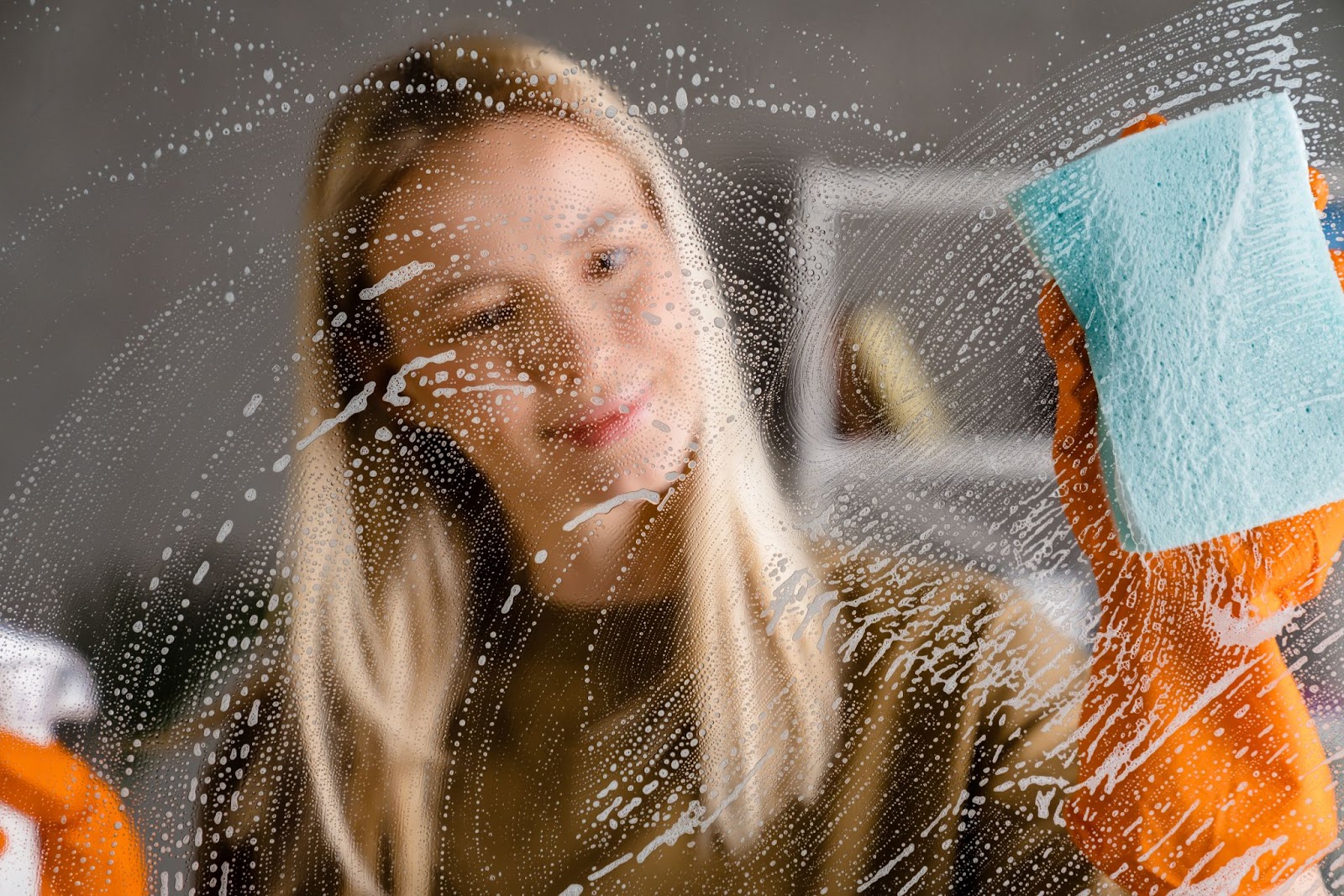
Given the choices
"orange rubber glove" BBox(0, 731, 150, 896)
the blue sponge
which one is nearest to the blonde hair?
"orange rubber glove" BBox(0, 731, 150, 896)

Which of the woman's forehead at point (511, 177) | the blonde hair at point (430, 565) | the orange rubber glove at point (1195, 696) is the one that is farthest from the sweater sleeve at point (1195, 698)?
the woman's forehead at point (511, 177)

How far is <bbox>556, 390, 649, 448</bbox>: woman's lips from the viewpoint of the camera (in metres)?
0.56

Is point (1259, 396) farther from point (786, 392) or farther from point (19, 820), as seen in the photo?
point (19, 820)

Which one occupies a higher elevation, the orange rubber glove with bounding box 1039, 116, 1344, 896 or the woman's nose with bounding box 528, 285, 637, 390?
the woman's nose with bounding box 528, 285, 637, 390

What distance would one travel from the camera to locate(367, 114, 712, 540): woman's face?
55 centimetres

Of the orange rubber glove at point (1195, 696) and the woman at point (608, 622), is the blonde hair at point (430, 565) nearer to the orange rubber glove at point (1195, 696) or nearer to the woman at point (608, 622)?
the woman at point (608, 622)

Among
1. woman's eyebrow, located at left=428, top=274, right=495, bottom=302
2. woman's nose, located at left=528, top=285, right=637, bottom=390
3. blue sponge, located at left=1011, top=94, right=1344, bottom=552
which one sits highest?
woman's eyebrow, located at left=428, top=274, right=495, bottom=302

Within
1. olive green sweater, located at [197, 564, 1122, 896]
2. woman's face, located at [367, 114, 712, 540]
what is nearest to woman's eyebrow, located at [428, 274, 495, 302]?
woman's face, located at [367, 114, 712, 540]

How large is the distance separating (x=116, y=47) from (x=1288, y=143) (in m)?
0.78

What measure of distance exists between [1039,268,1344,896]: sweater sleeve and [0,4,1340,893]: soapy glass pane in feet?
0.05

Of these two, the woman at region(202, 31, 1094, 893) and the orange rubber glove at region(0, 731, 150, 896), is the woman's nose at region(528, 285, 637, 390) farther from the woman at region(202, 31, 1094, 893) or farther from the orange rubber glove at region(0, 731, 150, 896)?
the orange rubber glove at region(0, 731, 150, 896)

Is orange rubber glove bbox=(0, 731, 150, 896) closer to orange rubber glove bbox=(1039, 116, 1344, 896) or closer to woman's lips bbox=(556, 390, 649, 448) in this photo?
woman's lips bbox=(556, 390, 649, 448)

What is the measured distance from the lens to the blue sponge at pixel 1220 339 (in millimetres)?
544

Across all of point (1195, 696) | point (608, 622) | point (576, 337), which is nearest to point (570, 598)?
point (608, 622)
